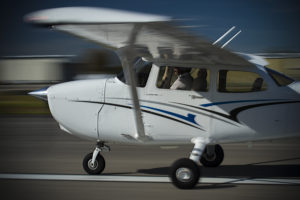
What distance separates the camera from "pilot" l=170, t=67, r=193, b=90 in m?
6.79

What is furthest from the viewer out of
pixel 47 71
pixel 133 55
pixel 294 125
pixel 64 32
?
pixel 47 71

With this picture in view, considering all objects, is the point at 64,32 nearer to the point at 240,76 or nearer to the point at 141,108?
the point at 141,108

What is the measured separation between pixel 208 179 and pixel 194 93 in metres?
1.31

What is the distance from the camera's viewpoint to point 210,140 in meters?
6.73

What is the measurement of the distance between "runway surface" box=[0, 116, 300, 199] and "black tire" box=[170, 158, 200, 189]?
10cm

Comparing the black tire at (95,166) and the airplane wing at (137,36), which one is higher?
the airplane wing at (137,36)

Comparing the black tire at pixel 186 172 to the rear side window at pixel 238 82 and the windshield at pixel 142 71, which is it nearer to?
the rear side window at pixel 238 82

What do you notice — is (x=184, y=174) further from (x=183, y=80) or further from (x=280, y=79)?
(x=280, y=79)

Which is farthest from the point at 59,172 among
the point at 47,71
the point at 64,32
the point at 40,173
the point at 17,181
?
the point at 47,71

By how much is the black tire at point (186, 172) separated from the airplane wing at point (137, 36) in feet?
2.21

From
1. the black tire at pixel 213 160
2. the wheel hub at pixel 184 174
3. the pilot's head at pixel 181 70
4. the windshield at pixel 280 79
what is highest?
the windshield at pixel 280 79

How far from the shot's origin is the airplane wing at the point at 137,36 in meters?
4.25

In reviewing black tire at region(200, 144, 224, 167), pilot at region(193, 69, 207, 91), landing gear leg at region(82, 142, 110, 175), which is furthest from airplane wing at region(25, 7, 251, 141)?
black tire at region(200, 144, 224, 167)

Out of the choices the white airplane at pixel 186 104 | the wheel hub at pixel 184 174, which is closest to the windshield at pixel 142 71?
the white airplane at pixel 186 104
